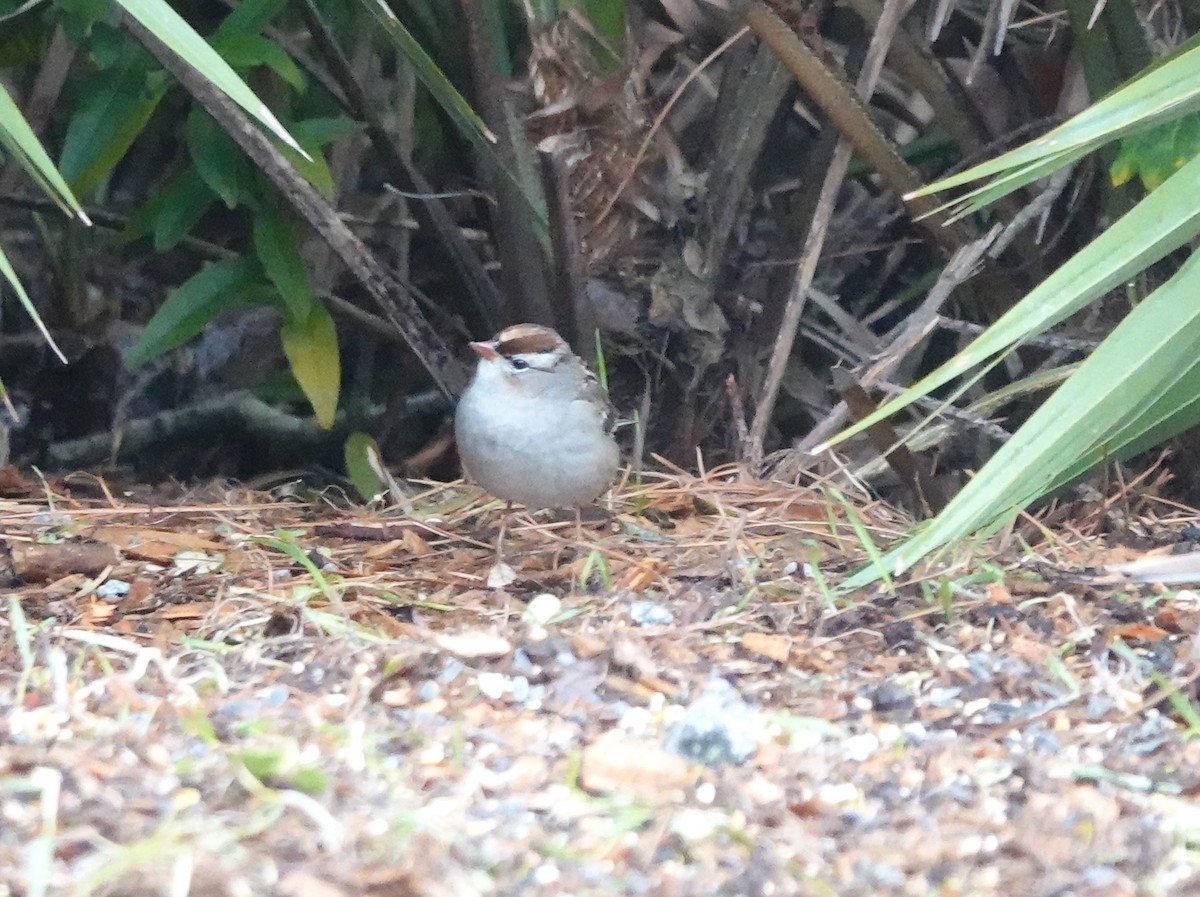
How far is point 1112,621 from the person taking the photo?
2240mm

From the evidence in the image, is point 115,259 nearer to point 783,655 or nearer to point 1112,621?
point 783,655

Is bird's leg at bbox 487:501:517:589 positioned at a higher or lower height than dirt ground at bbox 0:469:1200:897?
lower

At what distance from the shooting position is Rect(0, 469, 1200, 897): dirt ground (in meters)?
1.48

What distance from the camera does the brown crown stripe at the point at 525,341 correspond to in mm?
3217

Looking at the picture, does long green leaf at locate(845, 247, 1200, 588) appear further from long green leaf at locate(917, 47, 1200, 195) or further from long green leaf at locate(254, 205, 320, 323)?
long green leaf at locate(254, 205, 320, 323)

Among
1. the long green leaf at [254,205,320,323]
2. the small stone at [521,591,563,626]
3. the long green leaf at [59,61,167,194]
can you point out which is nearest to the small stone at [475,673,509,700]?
the small stone at [521,591,563,626]

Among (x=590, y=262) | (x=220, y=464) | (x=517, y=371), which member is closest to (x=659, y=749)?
(x=517, y=371)

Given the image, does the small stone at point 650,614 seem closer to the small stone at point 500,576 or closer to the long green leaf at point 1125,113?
the small stone at point 500,576

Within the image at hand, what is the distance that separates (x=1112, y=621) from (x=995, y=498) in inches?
22.3

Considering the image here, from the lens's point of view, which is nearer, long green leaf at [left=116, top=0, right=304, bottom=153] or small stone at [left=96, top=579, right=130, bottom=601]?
long green leaf at [left=116, top=0, right=304, bottom=153]

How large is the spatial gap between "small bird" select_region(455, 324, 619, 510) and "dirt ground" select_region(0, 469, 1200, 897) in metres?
0.19

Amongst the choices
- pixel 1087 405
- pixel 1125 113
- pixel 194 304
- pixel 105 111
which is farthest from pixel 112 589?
pixel 1125 113

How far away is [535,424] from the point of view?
312 centimetres

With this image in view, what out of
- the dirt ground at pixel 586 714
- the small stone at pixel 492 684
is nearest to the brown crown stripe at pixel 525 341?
the dirt ground at pixel 586 714
